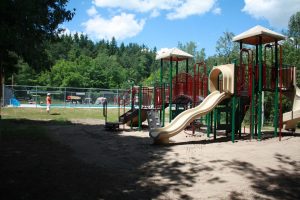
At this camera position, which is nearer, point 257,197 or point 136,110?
point 257,197

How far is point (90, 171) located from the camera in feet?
25.2

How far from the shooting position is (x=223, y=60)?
44156mm

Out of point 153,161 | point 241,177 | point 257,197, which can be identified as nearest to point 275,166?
point 241,177

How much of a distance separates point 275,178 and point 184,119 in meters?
5.59

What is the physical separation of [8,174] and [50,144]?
437cm

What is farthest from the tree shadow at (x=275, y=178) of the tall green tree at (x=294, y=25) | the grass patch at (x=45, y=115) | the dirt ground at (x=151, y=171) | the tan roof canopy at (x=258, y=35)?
the tall green tree at (x=294, y=25)

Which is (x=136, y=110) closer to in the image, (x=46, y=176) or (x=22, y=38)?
(x=22, y=38)

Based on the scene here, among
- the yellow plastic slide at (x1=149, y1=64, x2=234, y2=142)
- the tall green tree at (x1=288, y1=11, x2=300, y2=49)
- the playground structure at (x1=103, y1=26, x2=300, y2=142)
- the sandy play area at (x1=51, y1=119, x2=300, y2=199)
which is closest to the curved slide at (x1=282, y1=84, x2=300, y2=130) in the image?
the playground structure at (x1=103, y1=26, x2=300, y2=142)

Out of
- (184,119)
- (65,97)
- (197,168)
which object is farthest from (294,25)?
(197,168)

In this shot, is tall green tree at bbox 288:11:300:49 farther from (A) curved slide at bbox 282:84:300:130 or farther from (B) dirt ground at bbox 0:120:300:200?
(B) dirt ground at bbox 0:120:300:200

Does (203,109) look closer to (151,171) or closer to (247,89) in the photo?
(247,89)

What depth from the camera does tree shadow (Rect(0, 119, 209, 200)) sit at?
6.13m

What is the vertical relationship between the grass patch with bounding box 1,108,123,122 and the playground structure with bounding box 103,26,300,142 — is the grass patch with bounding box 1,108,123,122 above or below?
below

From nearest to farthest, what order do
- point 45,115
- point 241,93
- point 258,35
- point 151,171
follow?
point 151,171 < point 258,35 < point 241,93 < point 45,115
